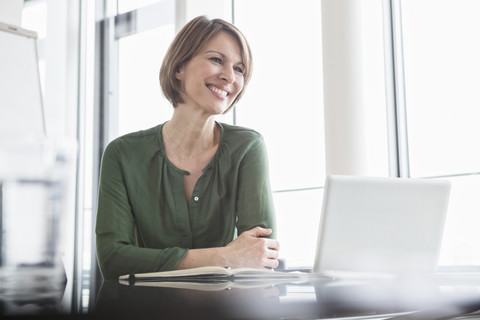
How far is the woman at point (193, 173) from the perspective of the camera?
5.10 feet

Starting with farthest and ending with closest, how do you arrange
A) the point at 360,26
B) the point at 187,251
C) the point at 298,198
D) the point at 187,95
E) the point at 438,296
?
the point at 298,198
the point at 360,26
the point at 187,95
the point at 187,251
the point at 438,296

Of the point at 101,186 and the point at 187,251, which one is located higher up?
the point at 101,186

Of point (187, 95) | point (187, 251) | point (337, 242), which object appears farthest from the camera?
point (187, 95)

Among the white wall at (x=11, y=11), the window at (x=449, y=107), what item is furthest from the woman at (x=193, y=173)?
the white wall at (x=11, y=11)

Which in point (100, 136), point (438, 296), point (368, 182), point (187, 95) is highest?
point (100, 136)

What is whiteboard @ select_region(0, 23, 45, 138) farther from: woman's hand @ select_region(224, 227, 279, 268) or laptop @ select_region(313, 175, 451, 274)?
laptop @ select_region(313, 175, 451, 274)

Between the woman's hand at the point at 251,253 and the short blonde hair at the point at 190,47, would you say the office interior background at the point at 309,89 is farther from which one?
the woman's hand at the point at 251,253

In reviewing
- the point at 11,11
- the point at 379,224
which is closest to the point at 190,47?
the point at 379,224

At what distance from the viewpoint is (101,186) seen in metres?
1.62

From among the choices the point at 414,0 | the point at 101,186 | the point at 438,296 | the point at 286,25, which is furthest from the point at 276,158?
the point at 438,296

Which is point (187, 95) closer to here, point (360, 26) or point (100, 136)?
point (360, 26)

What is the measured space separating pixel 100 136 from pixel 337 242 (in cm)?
385

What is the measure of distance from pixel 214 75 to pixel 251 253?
67cm

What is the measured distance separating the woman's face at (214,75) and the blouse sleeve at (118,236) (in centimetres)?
32
